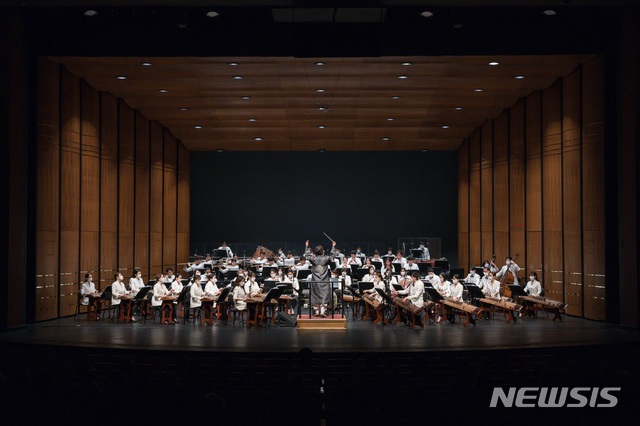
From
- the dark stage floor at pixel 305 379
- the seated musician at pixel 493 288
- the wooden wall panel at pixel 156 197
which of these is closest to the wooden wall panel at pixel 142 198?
the wooden wall panel at pixel 156 197

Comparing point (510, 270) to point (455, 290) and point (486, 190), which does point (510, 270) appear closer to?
point (455, 290)

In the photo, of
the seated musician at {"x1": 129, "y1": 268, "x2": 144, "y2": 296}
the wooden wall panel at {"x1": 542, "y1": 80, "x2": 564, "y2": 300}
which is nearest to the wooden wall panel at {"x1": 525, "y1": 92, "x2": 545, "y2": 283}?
the wooden wall panel at {"x1": 542, "y1": 80, "x2": 564, "y2": 300}

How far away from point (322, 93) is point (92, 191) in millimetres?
7170

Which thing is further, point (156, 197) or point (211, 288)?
point (156, 197)

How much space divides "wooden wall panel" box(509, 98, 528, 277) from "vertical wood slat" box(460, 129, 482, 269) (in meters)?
3.56

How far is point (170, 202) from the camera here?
2627 cm

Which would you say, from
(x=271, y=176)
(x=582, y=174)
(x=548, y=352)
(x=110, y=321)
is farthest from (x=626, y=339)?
(x=271, y=176)

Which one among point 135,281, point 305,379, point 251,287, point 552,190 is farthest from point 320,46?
point 552,190

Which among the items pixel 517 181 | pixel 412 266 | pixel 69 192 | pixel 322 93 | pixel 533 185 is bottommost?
pixel 412 266

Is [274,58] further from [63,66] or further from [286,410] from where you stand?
[286,410]

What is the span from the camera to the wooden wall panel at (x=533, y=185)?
1962 centimetres

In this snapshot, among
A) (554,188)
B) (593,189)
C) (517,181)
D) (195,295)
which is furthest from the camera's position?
(517,181)

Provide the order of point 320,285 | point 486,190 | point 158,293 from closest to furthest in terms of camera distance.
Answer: point 320,285 < point 158,293 < point 486,190

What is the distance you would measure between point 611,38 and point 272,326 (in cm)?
1050
